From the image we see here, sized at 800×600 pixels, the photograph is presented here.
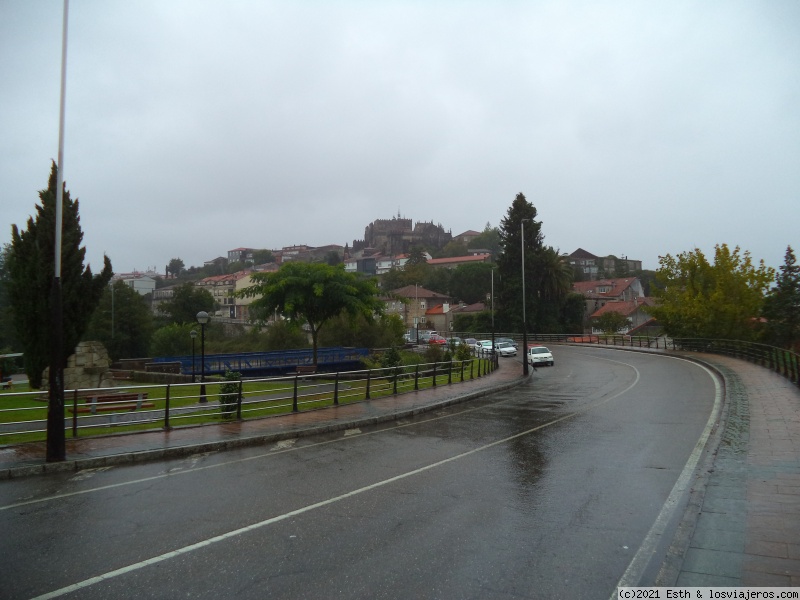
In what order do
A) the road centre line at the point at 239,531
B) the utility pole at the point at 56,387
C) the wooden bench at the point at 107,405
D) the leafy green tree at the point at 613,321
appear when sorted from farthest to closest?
the leafy green tree at the point at 613,321 < the wooden bench at the point at 107,405 < the utility pole at the point at 56,387 < the road centre line at the point at 239,531

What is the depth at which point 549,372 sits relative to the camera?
35.6 meters

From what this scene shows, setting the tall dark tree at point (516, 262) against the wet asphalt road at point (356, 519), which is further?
the tall dark tree at point (516, 262)

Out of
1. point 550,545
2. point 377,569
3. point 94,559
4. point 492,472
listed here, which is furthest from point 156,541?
point 492,472

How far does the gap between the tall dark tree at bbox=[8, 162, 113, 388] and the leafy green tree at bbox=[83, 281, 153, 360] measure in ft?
94.2

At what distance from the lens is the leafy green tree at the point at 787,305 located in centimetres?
3472

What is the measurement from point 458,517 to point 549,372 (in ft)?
97.3

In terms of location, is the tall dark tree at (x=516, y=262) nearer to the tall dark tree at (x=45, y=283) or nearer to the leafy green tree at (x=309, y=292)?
the leafy green tree at (x=309, y=292)

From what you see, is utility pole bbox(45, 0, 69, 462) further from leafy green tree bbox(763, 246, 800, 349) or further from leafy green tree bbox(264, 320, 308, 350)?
leafy green tree bbox(264, 320, 308, 350)

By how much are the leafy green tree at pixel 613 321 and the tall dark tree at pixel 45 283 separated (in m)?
67.4

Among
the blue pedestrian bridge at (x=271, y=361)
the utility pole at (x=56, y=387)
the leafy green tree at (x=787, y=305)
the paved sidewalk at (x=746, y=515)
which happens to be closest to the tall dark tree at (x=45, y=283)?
the blue pedestrian bridge at (x=271, y=361)

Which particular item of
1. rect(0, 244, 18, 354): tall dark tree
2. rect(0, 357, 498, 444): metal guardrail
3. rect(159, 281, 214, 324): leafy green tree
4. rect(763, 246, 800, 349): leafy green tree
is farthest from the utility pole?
rect(159, 281, 214, 324): leafy green tree

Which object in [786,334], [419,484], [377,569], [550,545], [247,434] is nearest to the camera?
[377,569]

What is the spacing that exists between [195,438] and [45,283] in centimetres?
1610

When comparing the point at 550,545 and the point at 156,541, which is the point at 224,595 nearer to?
the point at 156,541
